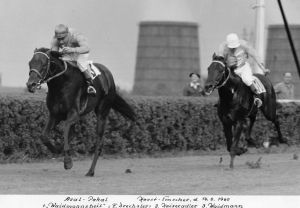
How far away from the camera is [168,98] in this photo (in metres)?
18.0

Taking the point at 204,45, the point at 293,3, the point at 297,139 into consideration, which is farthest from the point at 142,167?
the point at 204,45

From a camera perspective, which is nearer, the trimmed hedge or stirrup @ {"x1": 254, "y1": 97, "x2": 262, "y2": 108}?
the trimmed hedge

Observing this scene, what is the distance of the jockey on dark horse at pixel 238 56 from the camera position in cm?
1529

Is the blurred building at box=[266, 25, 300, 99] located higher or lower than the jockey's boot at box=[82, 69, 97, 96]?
lower

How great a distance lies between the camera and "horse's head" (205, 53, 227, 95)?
1447 cm

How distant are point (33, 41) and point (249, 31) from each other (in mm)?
7214

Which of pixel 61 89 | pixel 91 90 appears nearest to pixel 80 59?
pixel 91 90

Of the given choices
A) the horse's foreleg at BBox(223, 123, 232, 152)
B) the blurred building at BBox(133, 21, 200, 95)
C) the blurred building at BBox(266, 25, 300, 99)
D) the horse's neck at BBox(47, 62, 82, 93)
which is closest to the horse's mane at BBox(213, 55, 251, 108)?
the horse's foreleg at BBox(223, 123, 232, 152)

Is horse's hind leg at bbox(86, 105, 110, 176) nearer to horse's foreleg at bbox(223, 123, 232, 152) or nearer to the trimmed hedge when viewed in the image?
the trimmed hedge

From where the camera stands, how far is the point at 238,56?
50.8 feet

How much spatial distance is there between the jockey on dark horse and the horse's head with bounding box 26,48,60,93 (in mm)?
3119

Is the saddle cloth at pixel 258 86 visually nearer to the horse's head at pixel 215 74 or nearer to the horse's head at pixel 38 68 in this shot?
the horse's head at pixel 215 74

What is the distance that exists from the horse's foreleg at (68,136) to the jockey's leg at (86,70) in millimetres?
590

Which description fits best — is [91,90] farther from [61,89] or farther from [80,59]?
[61,89]
